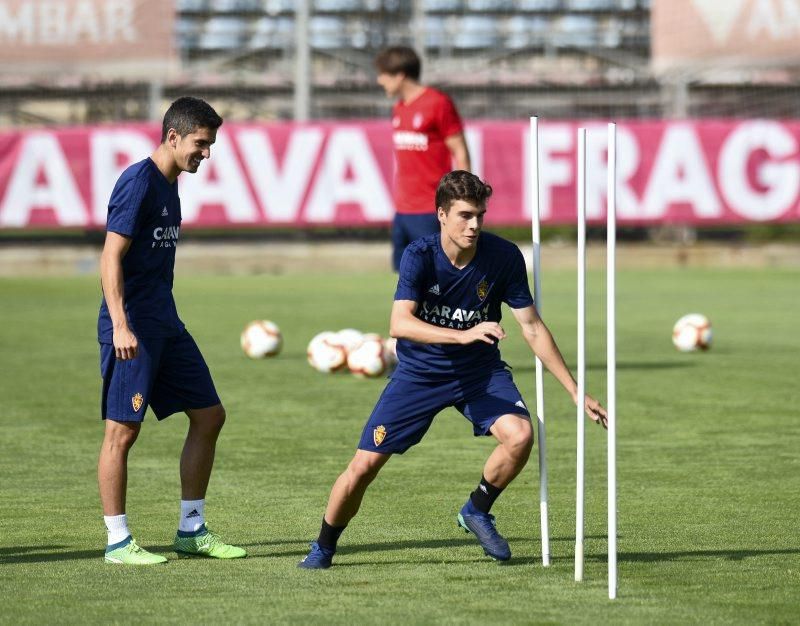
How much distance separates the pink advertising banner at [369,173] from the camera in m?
25.5

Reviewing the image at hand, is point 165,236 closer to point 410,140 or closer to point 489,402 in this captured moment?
point 489,402

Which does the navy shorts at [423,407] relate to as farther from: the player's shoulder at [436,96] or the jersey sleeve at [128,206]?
the player's shoulder at [436,96]

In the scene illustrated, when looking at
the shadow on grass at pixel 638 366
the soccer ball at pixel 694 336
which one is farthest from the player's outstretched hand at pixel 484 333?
the soccer ball at pixel 694 336

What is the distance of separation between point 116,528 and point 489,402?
164 centimetres

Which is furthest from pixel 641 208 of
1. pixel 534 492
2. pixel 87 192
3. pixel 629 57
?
pixel 534 492

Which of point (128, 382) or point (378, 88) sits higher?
point (378, 88)

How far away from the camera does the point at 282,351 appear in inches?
595

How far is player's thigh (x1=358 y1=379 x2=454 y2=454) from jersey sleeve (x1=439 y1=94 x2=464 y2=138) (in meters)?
6.27

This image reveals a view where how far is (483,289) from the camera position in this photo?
6625 mm

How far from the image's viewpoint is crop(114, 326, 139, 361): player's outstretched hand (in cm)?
652

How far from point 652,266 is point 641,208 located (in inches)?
47.6

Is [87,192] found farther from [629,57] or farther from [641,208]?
[629,57]

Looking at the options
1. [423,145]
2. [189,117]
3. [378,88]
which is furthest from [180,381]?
[378,88]

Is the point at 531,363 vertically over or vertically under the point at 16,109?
under
